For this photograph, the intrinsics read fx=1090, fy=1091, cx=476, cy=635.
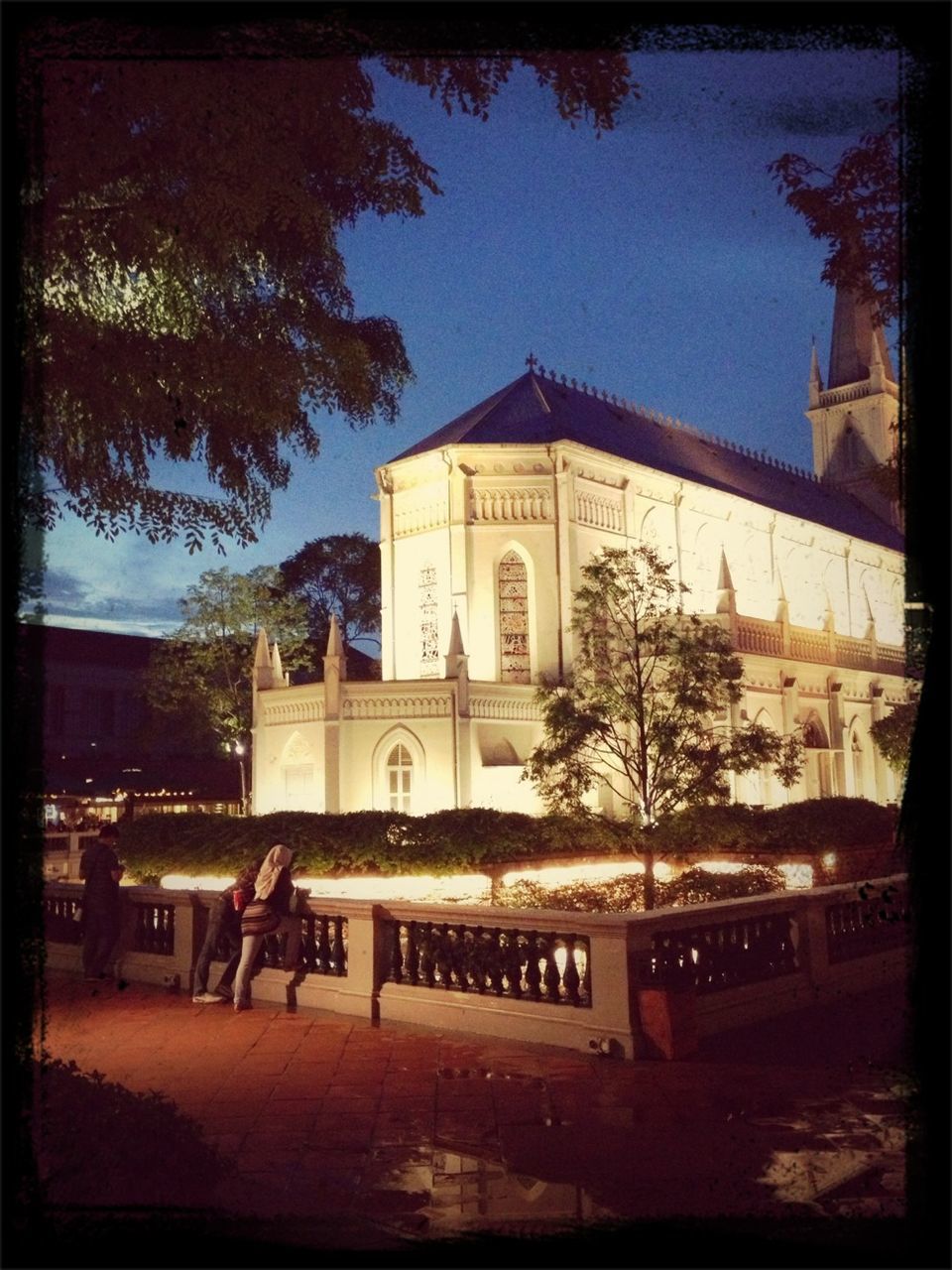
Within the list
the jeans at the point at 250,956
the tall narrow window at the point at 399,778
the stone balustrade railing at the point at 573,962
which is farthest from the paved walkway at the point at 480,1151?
the tall narrow window at the point at 399,778

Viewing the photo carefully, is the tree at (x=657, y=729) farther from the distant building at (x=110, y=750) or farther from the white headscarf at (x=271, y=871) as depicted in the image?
the distant building at (x=110, y=750)

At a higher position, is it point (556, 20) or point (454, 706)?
point (556, 20)

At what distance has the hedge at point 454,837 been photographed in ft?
66.8

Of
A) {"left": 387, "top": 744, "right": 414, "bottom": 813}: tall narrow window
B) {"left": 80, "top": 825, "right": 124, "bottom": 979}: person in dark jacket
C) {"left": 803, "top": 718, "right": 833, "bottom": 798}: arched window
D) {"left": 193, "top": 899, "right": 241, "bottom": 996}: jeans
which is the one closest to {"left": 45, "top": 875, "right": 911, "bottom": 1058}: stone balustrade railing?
{"left": 193, "top": 899, "right": 241, "bottom": 996}: jeans

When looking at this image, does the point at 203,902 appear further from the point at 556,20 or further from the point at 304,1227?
the point at 556,20

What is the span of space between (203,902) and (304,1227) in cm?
836

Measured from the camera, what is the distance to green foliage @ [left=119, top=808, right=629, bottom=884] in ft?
66.7

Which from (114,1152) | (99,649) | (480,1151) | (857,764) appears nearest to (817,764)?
(857,764)

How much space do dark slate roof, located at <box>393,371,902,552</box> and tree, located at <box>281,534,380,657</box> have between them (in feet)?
68.2

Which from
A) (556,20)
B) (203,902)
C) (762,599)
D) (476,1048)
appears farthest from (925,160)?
(762,599)

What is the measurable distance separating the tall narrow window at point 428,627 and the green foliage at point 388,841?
11.9 metres

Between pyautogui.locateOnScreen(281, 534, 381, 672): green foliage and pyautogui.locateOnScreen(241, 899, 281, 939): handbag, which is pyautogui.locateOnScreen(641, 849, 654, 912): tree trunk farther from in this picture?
pyautogui.locateOnScreen(281, 534, 381, 672): green foliage

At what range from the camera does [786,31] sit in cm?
543

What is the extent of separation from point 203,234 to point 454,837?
14357 millimetres
